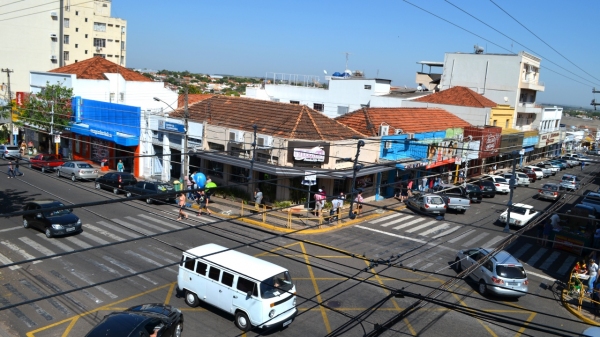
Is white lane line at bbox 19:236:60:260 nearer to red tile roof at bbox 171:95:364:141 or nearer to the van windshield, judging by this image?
the van windshield

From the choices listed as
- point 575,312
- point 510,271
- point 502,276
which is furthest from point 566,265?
point 502,276

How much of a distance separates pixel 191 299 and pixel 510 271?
9724 mm

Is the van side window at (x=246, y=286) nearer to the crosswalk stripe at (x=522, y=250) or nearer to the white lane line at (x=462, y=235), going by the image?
the white lane line at (x=462, y=235)

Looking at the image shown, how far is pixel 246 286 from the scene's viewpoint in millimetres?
11688

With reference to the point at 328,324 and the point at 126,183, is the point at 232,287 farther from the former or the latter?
the point at 126,183

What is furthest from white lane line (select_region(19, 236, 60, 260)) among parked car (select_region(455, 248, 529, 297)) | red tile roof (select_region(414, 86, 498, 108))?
red tile roof (select_region(414, 86, 498, 108))

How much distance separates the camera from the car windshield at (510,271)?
49.4 feet

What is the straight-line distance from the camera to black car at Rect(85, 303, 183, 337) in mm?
10203

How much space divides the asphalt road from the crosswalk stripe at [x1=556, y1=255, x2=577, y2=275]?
0.05 metres

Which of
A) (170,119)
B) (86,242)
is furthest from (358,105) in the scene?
(86,242)

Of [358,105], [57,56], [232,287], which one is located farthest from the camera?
[57,56]

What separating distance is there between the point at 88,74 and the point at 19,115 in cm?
575

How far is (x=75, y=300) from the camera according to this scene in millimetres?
13109

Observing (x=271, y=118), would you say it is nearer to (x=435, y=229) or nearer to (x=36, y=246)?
(x=435, y=229)
